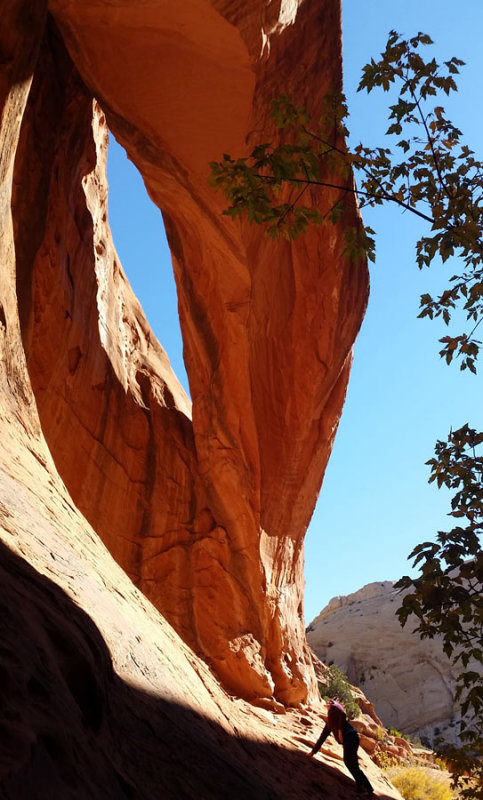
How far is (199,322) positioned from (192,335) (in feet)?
1.30

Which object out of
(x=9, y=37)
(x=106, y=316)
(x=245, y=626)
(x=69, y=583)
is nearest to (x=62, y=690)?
(x=69, y=583)

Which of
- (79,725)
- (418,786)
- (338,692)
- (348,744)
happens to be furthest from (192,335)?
(79,725)

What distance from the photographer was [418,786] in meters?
15.0

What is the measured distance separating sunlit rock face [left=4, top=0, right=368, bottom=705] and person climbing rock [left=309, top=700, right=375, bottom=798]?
113 inches

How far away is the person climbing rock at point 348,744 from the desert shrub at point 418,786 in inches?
210

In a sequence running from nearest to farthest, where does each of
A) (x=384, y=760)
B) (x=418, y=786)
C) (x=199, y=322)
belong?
(x=418, y=786) < (x=199, y=322) < (x=384, y=760)

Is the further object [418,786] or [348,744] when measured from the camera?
[418,786]

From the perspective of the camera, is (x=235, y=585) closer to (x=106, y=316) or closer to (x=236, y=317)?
(x=236, y=317)

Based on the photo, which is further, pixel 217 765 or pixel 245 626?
pixel 245 626

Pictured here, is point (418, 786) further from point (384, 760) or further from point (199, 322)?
point (199, 322)

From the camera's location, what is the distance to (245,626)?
14.1 meters

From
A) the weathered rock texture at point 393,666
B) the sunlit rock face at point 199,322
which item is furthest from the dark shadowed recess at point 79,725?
the weathered rock texture at point 393,666

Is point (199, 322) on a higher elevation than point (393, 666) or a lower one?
higher

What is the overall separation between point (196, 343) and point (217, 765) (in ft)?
39.2
